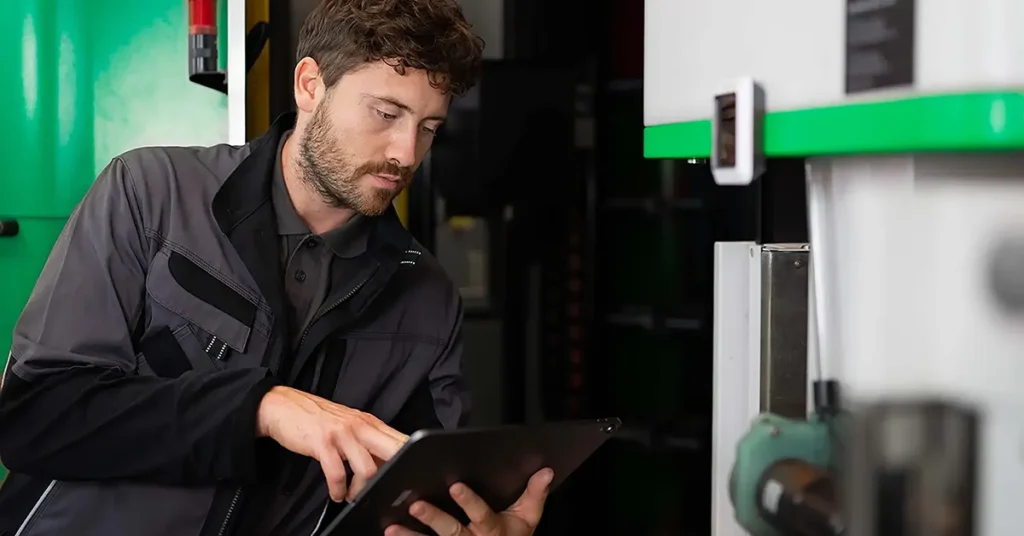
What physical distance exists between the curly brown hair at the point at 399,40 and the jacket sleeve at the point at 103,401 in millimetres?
401

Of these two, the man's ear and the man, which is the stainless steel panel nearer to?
the man

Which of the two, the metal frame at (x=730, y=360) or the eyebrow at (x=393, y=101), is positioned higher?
the eyebrow at (x=393, y=101)

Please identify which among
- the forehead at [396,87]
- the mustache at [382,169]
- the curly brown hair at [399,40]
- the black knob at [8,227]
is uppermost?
the curly brown hair at [399,40]

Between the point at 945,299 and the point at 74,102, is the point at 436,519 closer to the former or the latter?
the point at 945,299

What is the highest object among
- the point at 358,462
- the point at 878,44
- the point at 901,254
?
the point at 878,44

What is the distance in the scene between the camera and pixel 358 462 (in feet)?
3.39

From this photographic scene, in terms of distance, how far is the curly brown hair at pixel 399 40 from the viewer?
1343mm

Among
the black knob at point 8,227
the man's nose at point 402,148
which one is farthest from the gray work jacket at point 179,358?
the black knob at point 8,227

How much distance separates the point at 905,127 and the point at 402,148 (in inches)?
34.8

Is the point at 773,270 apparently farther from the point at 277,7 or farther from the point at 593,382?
the point at 593,382

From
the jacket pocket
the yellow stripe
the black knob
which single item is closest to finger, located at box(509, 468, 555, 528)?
the jacket pocket

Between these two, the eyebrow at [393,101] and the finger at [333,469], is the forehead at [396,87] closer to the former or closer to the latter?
the eyebrow at [393,101]

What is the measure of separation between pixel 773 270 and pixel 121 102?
4.27 ft

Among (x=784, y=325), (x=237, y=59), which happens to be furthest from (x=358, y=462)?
(x=237, y=59)
